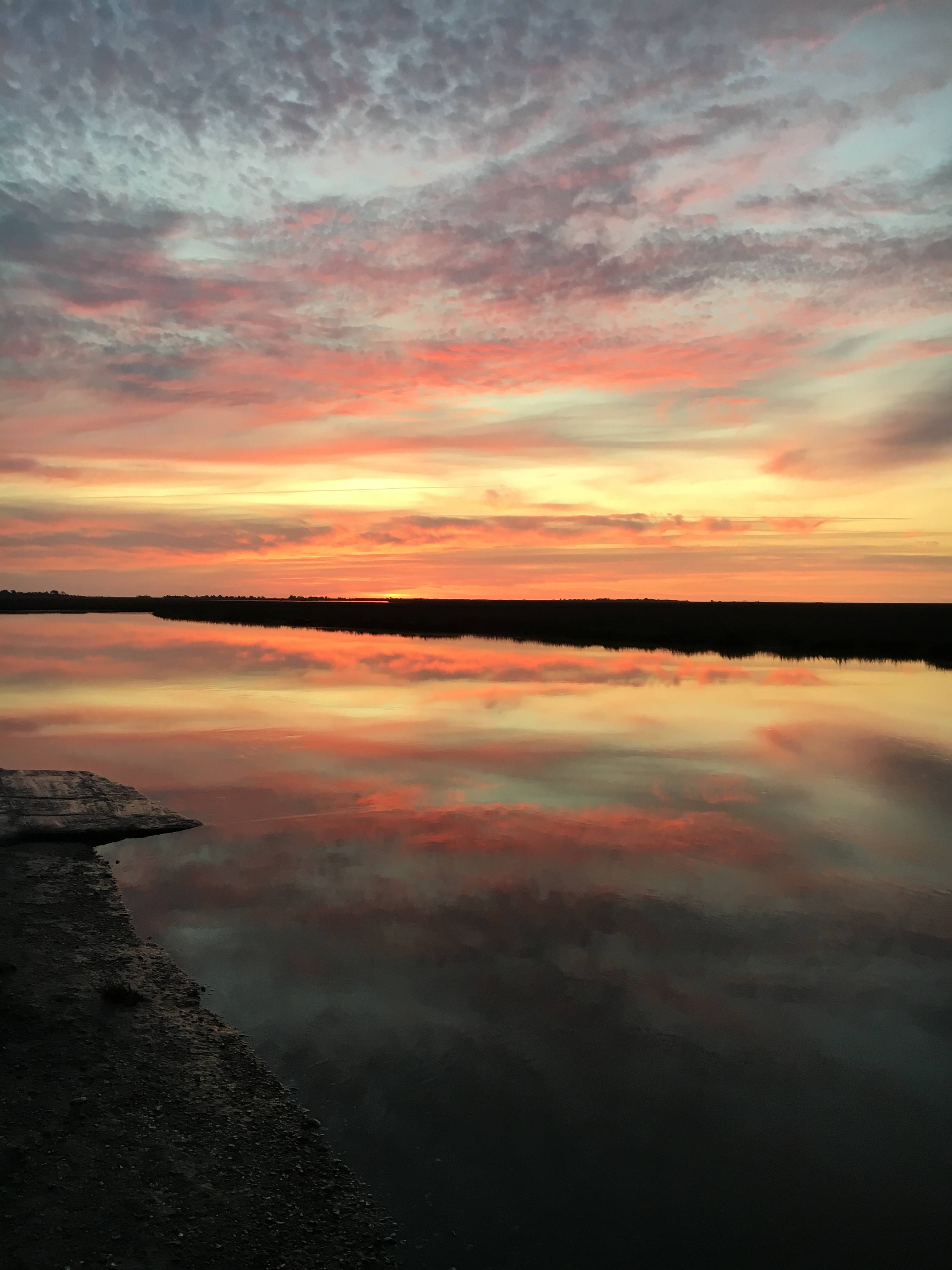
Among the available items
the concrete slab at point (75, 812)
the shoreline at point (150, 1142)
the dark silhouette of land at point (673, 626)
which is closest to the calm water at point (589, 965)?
the shoreline at point (150, 1142)

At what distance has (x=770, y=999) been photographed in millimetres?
9031

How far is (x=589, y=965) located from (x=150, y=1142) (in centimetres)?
503

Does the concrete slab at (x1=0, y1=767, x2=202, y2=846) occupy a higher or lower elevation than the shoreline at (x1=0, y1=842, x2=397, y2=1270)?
higher

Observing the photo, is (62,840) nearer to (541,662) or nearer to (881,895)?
(881,895)

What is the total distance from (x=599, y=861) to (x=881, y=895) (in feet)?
13.3

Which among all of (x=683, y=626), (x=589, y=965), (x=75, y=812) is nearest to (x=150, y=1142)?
(x=589, y=965)

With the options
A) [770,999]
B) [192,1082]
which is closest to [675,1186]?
[770,999]

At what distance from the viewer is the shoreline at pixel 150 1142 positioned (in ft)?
17.6

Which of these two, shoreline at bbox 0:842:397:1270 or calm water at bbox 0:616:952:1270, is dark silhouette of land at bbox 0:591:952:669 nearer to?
calm water at bbox 0:616:952:1270

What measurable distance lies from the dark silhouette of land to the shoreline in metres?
44.3

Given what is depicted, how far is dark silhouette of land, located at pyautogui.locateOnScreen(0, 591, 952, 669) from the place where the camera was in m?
56.8

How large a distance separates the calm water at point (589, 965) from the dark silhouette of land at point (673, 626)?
3256 centimetres

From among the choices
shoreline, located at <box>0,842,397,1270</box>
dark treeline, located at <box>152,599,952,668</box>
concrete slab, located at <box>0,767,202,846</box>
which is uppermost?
dark treeline, located at <box>152,599,952,668</box>

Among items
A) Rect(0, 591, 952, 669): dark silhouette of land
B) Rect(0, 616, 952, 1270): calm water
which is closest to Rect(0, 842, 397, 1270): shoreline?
Rect(0, 616, 952, 1270): calm water
